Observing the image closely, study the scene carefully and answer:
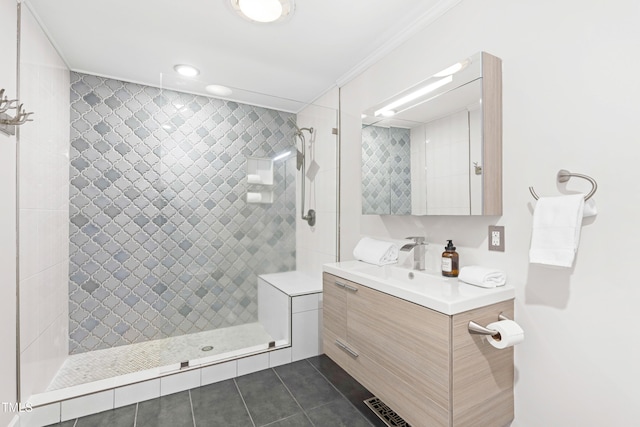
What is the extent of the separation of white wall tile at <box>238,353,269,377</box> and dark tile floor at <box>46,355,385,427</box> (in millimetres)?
43

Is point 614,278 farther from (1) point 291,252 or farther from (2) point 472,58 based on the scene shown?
(1) point 291,252

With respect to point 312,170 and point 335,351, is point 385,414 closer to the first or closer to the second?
point 335,351

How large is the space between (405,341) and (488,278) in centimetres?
47

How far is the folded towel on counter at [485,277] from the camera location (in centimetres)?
132

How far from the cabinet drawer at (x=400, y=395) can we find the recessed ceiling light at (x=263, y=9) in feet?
6.53

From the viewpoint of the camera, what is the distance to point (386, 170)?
199 cm

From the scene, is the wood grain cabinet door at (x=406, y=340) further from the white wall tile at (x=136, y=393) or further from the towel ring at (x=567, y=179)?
the white wall tile at (x=136, y=393)

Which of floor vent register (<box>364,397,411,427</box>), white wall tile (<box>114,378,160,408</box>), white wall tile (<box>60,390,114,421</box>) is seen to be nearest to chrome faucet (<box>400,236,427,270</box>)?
floor vent register (<box>364,397,411,427</box>)

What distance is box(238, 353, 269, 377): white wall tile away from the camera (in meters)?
2.13

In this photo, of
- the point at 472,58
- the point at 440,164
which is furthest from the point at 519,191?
the point at 472,58

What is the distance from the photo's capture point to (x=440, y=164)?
1.62m

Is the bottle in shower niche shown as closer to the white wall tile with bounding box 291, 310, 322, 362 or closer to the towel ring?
the towel ring

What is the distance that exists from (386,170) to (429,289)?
92 cm

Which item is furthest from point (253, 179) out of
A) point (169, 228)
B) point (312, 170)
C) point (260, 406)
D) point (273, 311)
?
point (260, 406)
